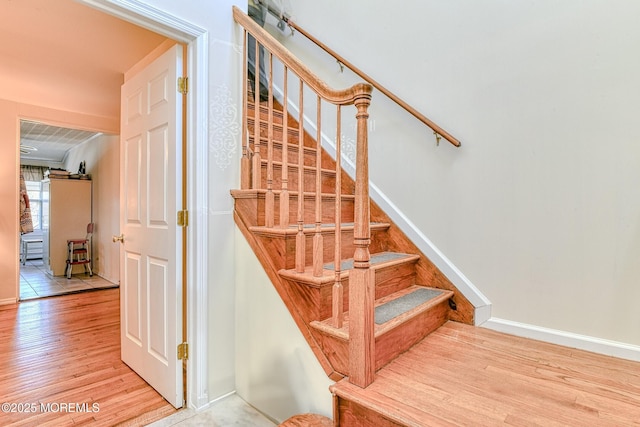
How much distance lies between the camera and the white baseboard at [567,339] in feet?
4.83

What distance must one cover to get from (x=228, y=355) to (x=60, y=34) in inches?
101

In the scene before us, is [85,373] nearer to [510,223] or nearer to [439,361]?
[439,361]

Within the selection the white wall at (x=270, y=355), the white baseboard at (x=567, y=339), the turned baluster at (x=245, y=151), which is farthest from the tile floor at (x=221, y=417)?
the white baseboard at (x=567, y=339)

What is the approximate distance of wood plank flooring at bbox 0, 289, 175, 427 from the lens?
65.8 inches

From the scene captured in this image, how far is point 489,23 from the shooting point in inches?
71.8

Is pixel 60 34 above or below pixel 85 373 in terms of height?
above

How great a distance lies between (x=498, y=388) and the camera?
119cm

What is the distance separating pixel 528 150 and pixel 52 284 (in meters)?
6.11

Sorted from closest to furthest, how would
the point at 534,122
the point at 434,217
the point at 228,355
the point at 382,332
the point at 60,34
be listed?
the point at 382,332
the point at 534,122
the point at 228,355
the point at 434,217
the point at 60,34

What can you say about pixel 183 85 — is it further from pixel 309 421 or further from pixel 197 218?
pixel 309 421

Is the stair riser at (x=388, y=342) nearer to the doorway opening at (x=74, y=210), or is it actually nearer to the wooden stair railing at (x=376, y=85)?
the wooden stair railing at (x=376, y=85)

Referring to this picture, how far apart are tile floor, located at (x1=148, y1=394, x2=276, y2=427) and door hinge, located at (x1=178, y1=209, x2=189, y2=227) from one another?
0.99 meters

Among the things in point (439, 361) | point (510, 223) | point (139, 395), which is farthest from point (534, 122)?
point (139, 395)

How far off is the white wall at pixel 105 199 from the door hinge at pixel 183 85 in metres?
3.65
